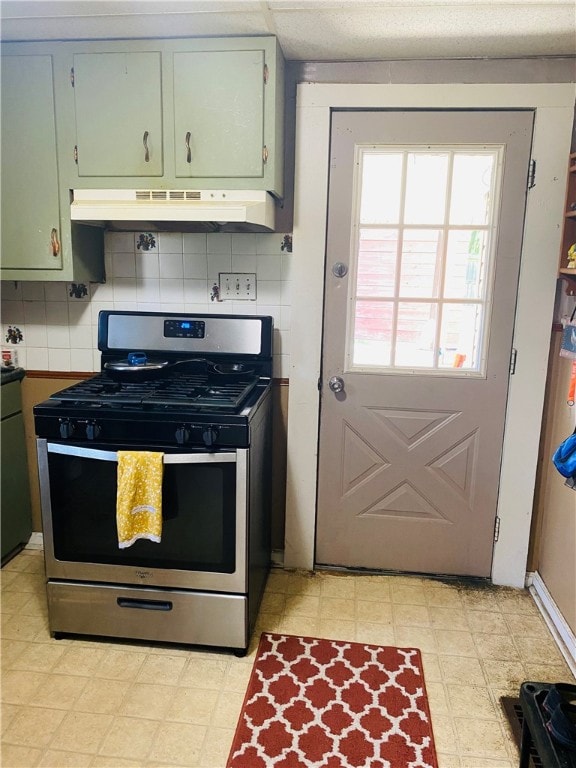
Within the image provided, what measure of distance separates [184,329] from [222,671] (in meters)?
1.34

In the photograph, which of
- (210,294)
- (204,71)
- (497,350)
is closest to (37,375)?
(210,294)

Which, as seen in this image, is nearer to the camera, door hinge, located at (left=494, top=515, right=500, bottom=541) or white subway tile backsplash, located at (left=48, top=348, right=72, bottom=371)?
door hinge, located at (left=494, top=515, right=500, bottom=541)

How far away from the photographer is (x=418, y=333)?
2342 millimetres

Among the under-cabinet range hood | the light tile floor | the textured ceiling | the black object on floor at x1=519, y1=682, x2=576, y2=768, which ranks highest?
the textured ceiling

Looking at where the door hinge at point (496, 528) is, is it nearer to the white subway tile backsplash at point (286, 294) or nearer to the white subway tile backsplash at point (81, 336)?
the white subway tile backsplash at point (286, 294)

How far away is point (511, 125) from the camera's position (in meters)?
2.16

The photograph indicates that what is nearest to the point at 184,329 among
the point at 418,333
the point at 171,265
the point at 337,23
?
the point at 171,265

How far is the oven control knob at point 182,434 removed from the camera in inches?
72.9

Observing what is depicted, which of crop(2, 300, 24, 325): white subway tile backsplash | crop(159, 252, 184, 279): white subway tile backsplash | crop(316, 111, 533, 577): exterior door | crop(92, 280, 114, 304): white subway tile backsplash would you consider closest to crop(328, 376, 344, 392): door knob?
crop(316, 111, 533, 577): exterior door

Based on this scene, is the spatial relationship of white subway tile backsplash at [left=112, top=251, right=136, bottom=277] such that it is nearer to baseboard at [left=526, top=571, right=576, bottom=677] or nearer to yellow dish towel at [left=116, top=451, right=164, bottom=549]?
yellow dish towel at [left=116, top=451, right=164, bottom=549]

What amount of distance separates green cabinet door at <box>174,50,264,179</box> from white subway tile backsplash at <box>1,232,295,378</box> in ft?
1.28

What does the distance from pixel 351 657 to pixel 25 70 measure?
2457 millimetres

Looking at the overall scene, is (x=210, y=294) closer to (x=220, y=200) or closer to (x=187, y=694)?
(x=220, y=200)

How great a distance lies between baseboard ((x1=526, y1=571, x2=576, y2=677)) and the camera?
6.67 ft
